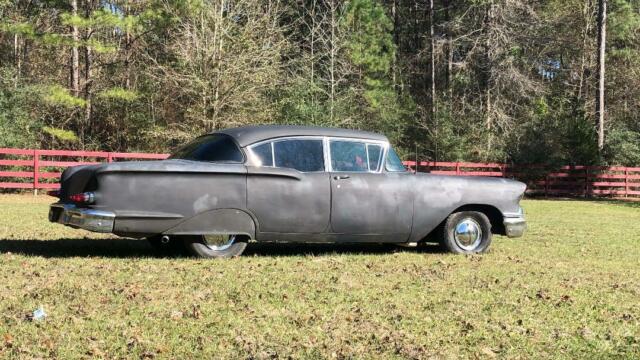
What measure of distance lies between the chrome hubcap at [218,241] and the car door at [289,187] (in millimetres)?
387

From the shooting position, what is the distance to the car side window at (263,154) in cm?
730

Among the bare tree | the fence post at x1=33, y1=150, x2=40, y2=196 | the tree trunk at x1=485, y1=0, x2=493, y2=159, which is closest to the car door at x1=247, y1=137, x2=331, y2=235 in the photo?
the fence post at x1=33, y1=150, x2=40, y2=196


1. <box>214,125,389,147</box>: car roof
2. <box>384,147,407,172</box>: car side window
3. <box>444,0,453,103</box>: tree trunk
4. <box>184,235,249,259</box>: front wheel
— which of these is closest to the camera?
<box>184,235,249,259</box>: front wheel

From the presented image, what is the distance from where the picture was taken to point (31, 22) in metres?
26.4

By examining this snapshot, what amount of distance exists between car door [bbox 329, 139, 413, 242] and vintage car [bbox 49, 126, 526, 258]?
13 mm

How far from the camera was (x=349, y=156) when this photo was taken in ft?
25.8

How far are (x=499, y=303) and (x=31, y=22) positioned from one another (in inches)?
1016

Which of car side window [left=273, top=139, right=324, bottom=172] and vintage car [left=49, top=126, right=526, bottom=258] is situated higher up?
car side window [left=273, top=139, right=324, bottom=172]

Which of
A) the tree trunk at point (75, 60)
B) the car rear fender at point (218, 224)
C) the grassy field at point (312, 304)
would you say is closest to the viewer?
the grassy field at point (312, 304)

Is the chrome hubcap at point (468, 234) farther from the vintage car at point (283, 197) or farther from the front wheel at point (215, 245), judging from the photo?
the front wheel at point (215, 245)

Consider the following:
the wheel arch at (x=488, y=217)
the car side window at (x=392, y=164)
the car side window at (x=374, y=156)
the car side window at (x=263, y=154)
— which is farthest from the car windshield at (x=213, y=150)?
the wheel arch at (x=488, y=217)

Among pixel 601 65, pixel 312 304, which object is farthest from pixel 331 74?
pixel 312 304

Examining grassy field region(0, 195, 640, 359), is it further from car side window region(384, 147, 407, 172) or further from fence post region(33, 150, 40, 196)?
fence post region(33, 150, 40, 196)

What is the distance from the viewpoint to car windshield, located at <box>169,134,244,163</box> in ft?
23.7
